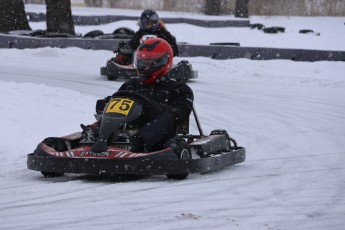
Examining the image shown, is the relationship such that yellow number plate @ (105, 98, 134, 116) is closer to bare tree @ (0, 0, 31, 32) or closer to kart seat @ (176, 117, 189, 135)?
kart seat @ (176, 117, 189, 135)

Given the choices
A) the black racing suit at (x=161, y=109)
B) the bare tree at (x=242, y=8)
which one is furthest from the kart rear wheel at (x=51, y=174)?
the bare tree at (x=242, y=8)

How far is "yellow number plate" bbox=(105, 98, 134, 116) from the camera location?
7.30 meters

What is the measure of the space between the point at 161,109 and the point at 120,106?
1.48 feet

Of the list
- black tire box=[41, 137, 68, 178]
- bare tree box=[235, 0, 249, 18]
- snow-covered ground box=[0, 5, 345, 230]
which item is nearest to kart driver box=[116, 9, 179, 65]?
snow-covered ground box=[0, 5, 345, 230]

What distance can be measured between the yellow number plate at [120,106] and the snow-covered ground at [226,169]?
0.59m

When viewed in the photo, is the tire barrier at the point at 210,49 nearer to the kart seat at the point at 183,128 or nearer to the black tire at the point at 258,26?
the black tire at the point at 258,26

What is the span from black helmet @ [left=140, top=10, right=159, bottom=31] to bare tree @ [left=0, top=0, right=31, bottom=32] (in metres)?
11.4

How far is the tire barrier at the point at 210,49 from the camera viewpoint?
1912 cm

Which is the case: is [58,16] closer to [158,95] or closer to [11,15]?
[11,15]

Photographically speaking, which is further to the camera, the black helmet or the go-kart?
the black helmet

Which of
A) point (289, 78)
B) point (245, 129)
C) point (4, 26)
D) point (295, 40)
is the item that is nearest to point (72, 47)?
point (4, 26)

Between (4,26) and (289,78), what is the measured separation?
36.3 feet

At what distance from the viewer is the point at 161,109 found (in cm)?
764

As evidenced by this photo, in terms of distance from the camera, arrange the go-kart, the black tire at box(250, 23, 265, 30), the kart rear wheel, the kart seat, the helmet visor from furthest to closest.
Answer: the black tire at box(250, 23, 265, 30) → the kart seat → the helmet visor → the kart rear wheel → the go-kart
